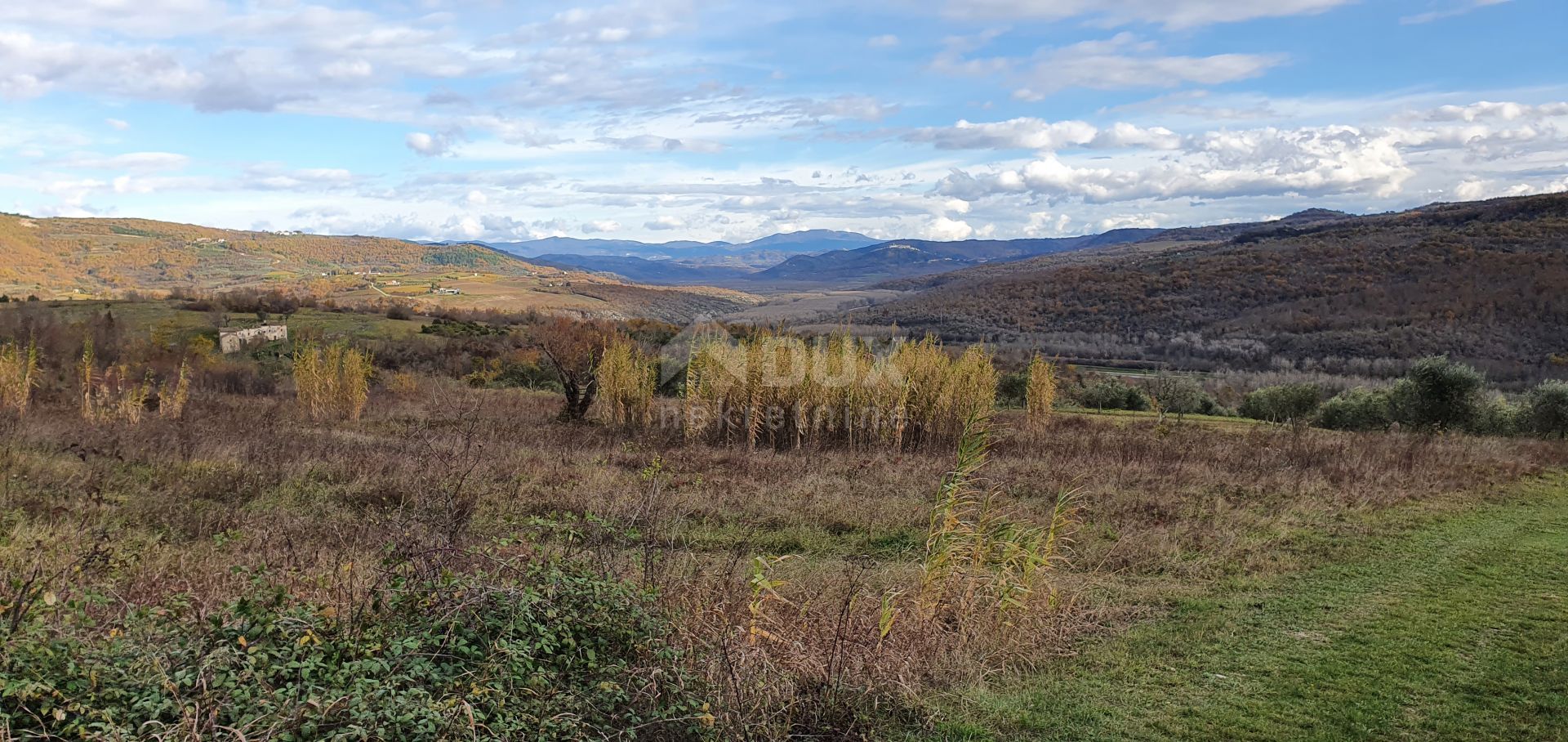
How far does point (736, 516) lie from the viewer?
934cm

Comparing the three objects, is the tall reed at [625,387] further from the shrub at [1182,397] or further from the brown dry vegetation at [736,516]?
the shrub at [1182,397]

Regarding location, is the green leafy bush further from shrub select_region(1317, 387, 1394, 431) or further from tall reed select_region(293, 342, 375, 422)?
shrub select_region(1317, 387, 1394, 431)

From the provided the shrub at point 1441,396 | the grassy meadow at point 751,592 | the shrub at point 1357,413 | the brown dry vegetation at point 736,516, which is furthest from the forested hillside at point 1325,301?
the grassy meadow at point 751,592

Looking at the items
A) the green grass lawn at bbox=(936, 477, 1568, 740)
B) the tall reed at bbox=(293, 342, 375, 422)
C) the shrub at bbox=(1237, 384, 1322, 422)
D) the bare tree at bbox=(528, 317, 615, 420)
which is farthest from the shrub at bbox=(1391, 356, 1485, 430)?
the tall reed at bbox=(293, 342, 375, 422)

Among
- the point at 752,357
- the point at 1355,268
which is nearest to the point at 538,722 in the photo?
the point at 752,357

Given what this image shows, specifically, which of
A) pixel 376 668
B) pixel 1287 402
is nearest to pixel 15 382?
pixel 376 668

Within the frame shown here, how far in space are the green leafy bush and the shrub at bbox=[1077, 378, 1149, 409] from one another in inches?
1003

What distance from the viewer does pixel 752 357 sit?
1498 centimetres

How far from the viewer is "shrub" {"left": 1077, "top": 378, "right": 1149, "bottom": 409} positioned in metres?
27.8

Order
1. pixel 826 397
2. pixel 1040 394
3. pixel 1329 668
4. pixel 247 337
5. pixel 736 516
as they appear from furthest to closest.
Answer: pixel 247 337 → pixel 1040 394 → pixel 826 397 → pixel 736 516 → pixel 1329 668

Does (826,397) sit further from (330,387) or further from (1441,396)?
(1441,396)

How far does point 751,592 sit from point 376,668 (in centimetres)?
248

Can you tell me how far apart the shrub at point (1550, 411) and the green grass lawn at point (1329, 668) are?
14.6 metres

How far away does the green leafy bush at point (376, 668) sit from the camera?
2977 millimetres
